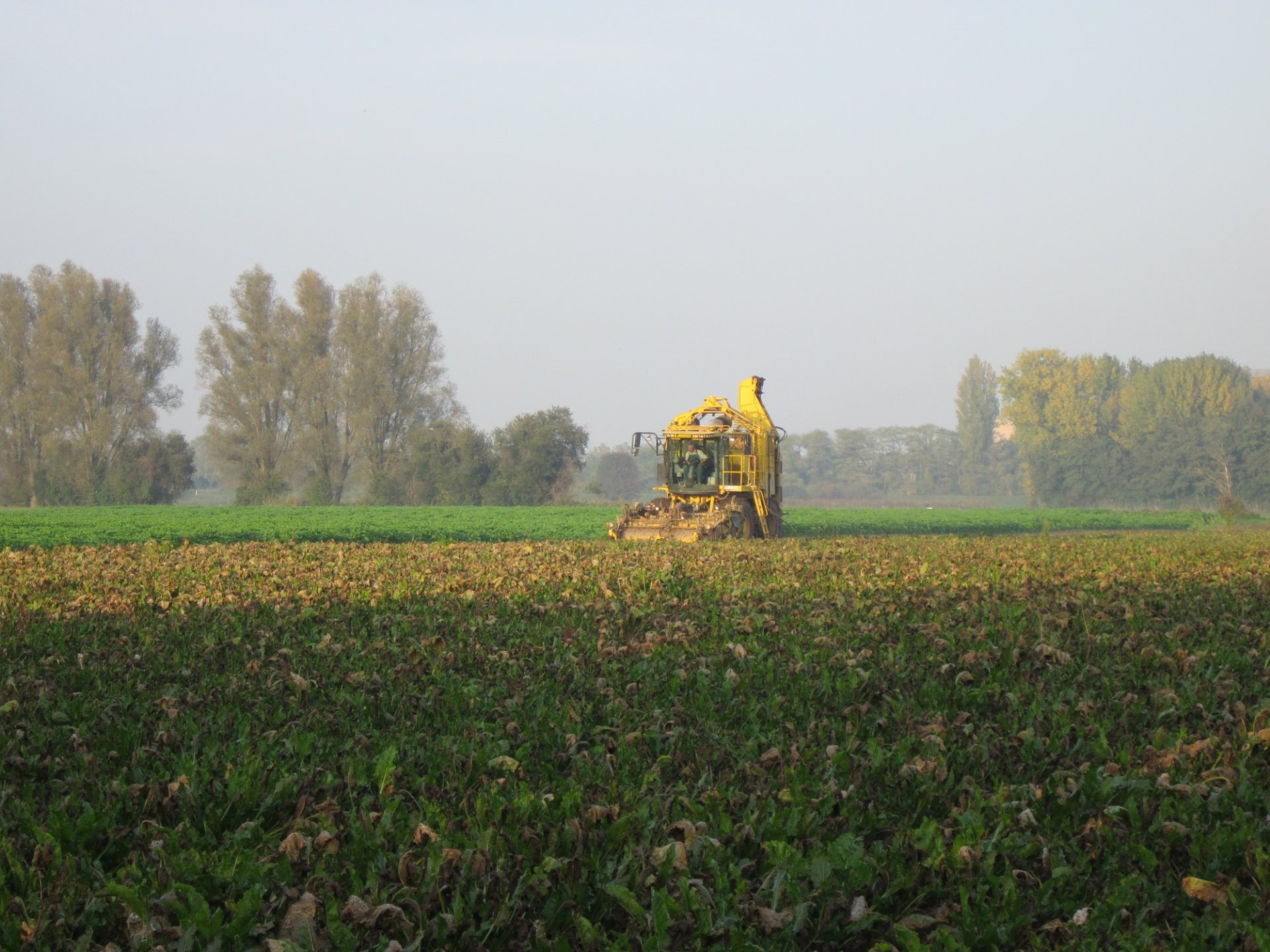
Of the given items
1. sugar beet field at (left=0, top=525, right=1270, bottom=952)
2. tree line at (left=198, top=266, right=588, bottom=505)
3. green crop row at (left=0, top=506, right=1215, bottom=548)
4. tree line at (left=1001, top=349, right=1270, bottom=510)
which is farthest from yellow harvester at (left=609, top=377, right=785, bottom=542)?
tree line at (left=1001, top=349, right=1270, bottom=510)

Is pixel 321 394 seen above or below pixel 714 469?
above

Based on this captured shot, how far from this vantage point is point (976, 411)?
122 meters

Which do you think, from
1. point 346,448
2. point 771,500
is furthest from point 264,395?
point 771,500

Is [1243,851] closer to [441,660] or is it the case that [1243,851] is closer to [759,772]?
[759,772]

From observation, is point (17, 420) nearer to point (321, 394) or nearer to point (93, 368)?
point (93, 368)

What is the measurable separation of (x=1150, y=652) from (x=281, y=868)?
725 centimetres

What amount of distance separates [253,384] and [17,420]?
13.7 meters

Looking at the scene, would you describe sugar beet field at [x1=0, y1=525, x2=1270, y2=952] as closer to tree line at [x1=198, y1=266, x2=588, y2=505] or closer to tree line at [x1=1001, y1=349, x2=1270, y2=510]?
tree line at [x1=198, y1=266, x2=588, y2=505]

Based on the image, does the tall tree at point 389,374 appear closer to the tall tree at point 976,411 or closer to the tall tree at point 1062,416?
the tall tree at point 1062,416

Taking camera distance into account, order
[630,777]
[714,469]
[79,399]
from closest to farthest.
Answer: [630,777] → [714,469] → [79,399]

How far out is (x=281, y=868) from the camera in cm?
423

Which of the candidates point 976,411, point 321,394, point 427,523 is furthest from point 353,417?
point 976,411

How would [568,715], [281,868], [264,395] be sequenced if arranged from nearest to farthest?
[281,868], [568,715], [264,395]

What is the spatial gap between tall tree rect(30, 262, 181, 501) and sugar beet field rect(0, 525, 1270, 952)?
5891cm
